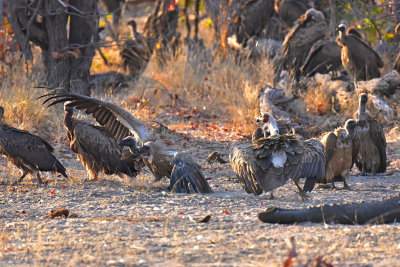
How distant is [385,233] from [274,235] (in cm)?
80

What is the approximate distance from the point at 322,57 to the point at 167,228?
28.1ft

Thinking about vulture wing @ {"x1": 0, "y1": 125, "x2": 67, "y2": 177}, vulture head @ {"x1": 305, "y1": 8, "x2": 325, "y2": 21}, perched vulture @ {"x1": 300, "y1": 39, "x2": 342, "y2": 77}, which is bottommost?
vulture wing @ {"x1": 0, "y1": 125, "x2": 67, "y2": 177}

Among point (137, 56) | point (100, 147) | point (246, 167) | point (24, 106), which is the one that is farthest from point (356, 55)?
point (246, 167)

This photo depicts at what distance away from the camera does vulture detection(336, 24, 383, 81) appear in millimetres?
12625

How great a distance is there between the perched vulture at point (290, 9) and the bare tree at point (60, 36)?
13.4 feet

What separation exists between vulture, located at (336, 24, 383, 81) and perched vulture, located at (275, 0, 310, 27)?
2.33 meters

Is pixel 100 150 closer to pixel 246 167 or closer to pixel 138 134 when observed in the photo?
pixel 138 134

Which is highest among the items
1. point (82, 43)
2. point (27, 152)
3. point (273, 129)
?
point (82, 43)

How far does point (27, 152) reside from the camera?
8125 millimetres

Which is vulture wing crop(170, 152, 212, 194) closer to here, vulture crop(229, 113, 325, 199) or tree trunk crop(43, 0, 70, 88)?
vulture crop(229, 113, 325, 199)

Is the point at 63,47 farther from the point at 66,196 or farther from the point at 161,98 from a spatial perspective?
the point at 66,196

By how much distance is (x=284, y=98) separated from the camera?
37.1ft

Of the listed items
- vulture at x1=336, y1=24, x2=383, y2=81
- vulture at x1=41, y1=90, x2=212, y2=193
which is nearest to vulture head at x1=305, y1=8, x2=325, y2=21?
vulture at x1=336, y1=24, x2=383, y2=81

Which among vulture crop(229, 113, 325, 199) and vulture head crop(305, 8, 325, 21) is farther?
vulture head crop(305, 8, 325, 21)
